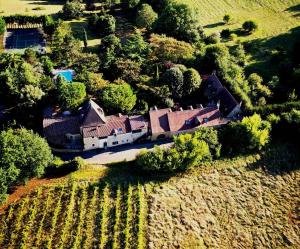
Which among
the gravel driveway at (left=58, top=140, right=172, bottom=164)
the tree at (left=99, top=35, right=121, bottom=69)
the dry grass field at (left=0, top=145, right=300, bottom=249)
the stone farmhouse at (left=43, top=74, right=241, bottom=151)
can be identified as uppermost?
the tree at (left=99, top=35, right=121, bottom=69)

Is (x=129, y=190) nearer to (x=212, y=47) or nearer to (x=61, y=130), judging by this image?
(x=61, y=130)

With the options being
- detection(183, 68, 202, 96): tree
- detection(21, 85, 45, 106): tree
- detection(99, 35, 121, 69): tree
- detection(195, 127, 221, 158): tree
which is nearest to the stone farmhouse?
detection(21, 85, 45, 106): tree

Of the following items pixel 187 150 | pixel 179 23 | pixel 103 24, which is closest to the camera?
pixel 187 150

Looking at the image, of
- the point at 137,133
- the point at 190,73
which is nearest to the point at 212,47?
the point at 190,73

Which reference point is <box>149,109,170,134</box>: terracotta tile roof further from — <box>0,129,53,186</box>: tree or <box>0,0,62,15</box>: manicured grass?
<box>0,0,62,15</box>: manicured grass

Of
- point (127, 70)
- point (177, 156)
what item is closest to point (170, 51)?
point (127, 70)

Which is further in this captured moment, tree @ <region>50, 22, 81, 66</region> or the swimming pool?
tree @ <region>50, 22, 81, 66</region>

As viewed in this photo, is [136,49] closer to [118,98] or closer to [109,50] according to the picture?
[109,50]
